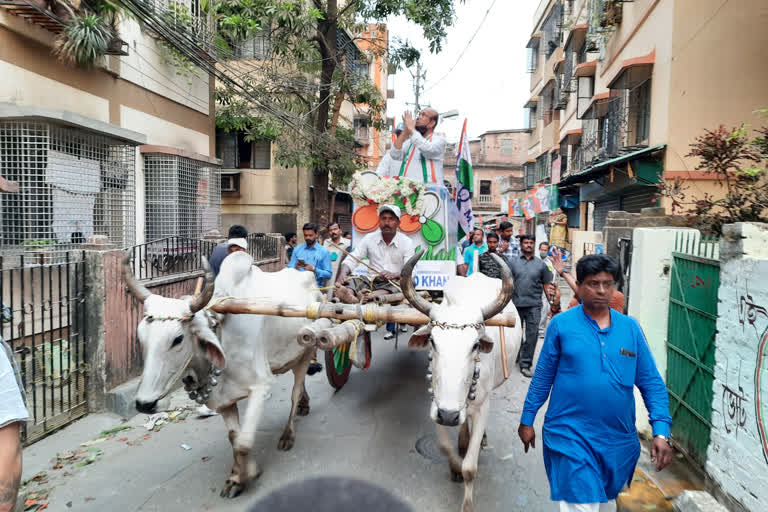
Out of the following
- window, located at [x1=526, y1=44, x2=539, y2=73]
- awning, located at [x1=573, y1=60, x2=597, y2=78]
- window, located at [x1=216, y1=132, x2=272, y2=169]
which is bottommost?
window, located at [x1=216, y1=132, x2=272, y2=169]

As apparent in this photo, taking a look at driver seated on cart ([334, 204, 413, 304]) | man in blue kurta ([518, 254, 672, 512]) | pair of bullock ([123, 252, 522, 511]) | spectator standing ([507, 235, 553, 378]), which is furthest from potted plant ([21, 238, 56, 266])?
man in blue kurta ([518, 254, 672, 512])

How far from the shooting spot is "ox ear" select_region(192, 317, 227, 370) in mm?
3414

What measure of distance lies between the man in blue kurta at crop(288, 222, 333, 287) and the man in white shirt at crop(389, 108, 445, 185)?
161cm

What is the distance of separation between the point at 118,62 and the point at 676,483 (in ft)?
35.3

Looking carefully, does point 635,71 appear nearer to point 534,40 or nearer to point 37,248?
point 37,248

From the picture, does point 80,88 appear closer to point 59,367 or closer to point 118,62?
point 118,62

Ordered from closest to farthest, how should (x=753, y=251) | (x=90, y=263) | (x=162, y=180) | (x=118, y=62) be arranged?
(x=753, y=251)
(x=90, y=263)
(x=118, y=62)
(x=162, y=180)

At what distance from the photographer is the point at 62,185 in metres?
7.43

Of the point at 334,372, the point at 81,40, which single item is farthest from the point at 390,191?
the point at 81,40

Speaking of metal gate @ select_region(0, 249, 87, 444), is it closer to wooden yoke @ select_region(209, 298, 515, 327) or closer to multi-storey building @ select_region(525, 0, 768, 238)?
wooden yoke @ select_region(209, 298, 515, 327)

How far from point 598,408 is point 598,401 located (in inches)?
1.5

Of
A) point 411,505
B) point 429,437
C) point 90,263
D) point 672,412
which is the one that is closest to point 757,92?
point 672,412

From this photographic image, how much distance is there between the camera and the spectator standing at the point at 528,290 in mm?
7004

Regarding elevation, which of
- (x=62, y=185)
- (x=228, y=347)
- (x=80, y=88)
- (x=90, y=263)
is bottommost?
(x=228, y=347)
